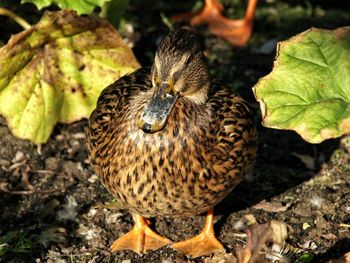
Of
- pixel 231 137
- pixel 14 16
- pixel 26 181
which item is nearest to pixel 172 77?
pixel 231 137

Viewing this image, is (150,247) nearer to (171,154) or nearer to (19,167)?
(171,154)

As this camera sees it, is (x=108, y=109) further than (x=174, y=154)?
Yes

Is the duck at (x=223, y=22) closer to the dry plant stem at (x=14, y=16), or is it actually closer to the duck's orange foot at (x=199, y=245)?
the dry plant stem at (x=14, y=16)

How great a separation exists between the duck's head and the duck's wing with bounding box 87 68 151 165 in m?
0.37

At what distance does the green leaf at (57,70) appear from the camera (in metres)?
5.15

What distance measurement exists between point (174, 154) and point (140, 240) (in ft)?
2.41

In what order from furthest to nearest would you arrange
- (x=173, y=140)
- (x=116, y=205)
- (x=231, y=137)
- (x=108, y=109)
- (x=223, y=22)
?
(x=223, y=22)
(x=116, y=205)
(x=108, y=109)
(x=231, y=137)
(x=173, y=140)

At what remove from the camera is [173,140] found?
4.21 m

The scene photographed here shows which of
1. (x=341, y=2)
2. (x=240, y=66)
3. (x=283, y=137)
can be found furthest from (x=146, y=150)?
(x=341, y=2)

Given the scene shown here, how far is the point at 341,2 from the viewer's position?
299 inches

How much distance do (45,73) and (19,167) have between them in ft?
2.17

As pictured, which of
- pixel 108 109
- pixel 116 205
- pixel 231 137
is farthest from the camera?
pixel 116 205

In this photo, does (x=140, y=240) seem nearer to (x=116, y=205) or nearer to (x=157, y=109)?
(x=116, y=205)

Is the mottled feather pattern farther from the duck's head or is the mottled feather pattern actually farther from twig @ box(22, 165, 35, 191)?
twig @ box(22, 165, 35, 191)
